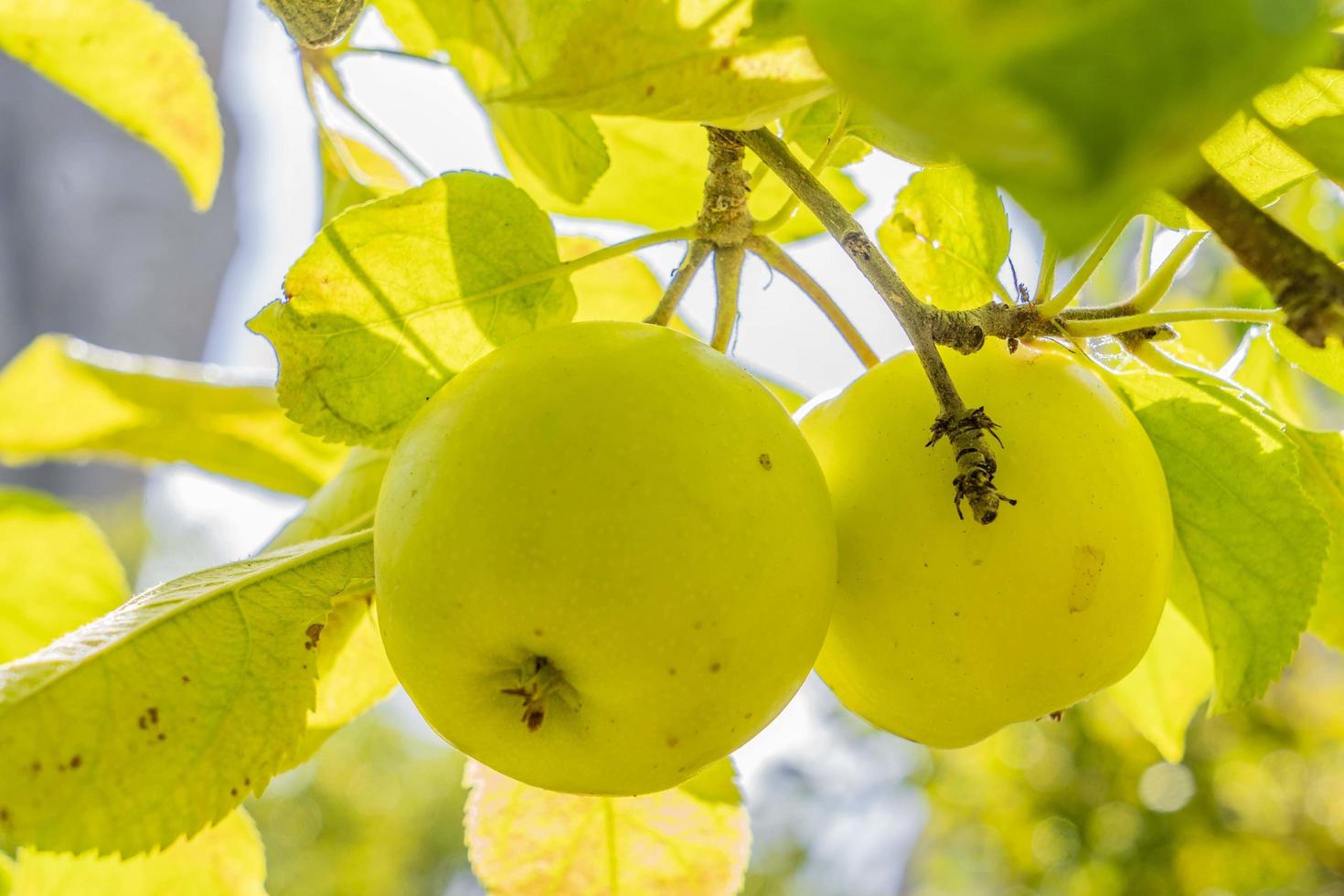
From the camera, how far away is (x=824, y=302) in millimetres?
718

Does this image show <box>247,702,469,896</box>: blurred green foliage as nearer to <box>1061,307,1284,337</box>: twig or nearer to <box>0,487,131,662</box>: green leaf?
<box>0,487,131,662</box>: green leaf

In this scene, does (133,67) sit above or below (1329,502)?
above

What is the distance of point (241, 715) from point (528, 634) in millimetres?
215

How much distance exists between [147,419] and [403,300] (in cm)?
53

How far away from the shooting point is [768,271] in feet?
2.40

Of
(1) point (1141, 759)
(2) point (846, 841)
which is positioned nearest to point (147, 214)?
(2) point (846, 841)

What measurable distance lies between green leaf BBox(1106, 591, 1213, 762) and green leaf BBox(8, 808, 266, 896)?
0.65 meters

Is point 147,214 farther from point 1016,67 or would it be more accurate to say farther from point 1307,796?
point 1016,67

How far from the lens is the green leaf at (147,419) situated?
0.99 meters

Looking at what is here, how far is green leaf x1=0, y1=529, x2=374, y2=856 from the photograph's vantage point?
1.70 feet

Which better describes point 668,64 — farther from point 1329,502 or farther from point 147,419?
point 147,419

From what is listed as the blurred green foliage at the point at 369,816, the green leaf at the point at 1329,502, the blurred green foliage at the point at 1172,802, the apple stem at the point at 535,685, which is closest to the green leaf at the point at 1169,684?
the green leaf at the point at 1329,502

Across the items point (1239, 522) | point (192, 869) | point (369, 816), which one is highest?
point (1239, 522)

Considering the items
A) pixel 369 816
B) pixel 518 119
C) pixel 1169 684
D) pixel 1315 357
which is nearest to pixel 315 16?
pixel 518 119
